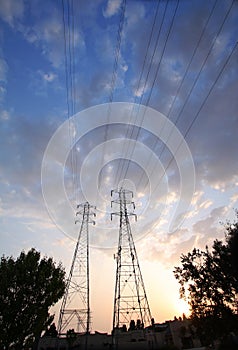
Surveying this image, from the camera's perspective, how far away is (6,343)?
18.4 m

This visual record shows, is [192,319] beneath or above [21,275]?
beneath

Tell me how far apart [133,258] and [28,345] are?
48.1 ft

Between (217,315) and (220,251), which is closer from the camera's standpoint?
(217,315)

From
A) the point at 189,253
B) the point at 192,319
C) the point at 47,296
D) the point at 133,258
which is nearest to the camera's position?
the point at 47,296

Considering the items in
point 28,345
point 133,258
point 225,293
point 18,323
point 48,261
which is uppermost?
point 133,258

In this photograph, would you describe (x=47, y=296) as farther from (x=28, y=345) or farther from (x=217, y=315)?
(x=217, y=315)

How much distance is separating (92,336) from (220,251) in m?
42.6

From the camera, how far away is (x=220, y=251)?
27062 mm

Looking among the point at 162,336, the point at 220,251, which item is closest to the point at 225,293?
the point at 220,251

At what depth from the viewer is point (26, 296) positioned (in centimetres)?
2020

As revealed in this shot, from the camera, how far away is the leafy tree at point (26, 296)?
61.9 ft

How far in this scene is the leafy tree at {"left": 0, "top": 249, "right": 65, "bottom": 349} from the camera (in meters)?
18.9

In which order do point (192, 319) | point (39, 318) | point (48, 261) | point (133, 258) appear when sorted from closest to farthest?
point (39, 318)
point (48, 261)
point (192, 319)
point (133, 258)

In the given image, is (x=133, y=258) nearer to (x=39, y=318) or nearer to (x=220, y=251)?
(x=220, y=251)
